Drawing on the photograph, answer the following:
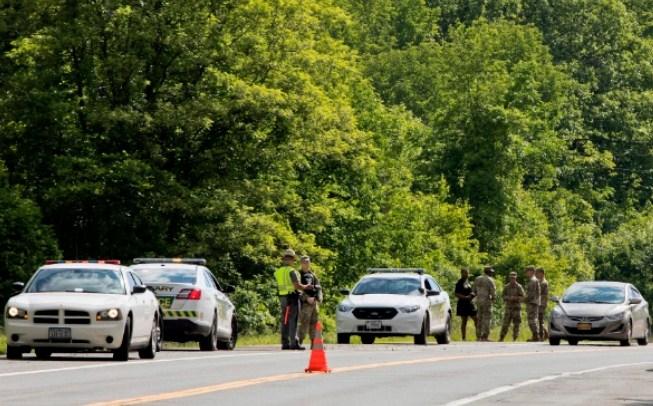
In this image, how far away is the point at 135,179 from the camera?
5419cm

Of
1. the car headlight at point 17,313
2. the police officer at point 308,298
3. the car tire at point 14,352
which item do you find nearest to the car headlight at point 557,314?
the police officer at point 308,298

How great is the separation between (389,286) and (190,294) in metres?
8.60

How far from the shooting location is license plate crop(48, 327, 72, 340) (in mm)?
26312

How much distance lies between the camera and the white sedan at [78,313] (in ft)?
86.5

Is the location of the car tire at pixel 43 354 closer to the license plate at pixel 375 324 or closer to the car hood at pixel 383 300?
the license plate at pixel 375 324

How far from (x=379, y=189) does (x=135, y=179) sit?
868 inches

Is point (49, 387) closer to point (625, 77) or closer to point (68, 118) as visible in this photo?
point (68, 118)

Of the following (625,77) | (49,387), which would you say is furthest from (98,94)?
(625,77)

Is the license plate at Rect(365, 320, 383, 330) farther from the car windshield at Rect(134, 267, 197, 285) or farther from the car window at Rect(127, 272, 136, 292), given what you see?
the car window at Rect(127, 272, 136, 292)

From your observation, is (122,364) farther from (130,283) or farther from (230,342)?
(230,342)

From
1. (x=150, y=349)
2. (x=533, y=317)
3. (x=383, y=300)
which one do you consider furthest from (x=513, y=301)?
(x=150, y=349)

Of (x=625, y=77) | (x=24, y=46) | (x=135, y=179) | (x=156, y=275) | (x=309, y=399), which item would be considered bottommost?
(x=309, y=399)

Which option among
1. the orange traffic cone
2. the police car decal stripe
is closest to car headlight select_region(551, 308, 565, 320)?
the police car decal stripe

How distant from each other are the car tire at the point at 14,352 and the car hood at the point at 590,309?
56.4ft
